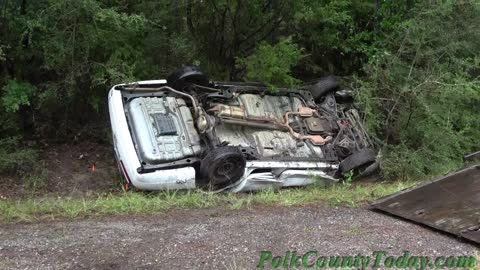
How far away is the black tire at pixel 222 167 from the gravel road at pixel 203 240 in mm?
1367

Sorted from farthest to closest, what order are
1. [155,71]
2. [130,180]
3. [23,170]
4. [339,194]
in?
1. [155,71]
2. [23,170]
3. [130,180]
4. [339,194]

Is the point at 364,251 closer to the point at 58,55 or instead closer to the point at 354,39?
the point at 58,55

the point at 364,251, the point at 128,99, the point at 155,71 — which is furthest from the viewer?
the point at 155,71

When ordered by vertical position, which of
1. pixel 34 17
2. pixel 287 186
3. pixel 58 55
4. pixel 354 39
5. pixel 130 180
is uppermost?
pixel 34 17

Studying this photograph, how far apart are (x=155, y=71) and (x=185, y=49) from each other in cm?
60

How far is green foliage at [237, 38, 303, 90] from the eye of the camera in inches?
301

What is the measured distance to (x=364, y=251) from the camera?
3744 mm

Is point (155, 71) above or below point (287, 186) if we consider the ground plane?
above

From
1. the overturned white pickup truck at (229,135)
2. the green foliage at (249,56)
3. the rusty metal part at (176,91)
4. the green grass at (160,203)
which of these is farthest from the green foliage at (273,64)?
the green grass at (160,203)

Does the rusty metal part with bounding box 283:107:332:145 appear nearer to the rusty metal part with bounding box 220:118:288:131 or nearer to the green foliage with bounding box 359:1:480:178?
the rusty metal part with bounding box 220:118:288:131

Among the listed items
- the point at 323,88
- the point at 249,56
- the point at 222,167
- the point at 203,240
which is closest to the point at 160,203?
the point at 222,167

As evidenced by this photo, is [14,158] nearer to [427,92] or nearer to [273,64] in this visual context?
[273,64]

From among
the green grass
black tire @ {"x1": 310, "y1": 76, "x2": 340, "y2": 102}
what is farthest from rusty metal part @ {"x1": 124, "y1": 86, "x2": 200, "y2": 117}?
black tire @ {"x1": 310, "y1": 76, "x2": 340, "y2": 102}

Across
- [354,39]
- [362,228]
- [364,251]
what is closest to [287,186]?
[362,228]
